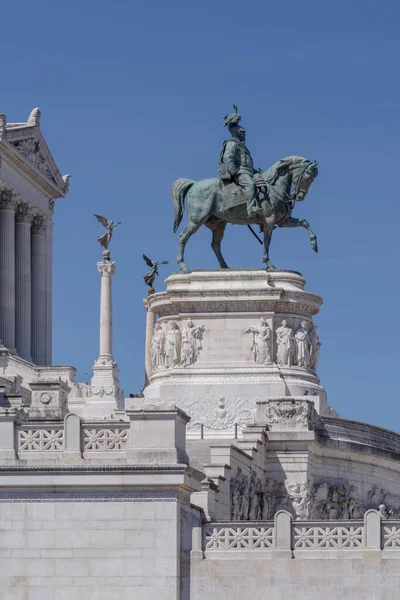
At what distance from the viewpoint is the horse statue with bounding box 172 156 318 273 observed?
262 ft

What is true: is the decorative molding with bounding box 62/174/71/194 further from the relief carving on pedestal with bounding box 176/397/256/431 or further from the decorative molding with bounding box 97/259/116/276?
the relief carving on pedestal with bounding box 176/397/256/431

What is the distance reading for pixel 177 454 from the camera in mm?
49781

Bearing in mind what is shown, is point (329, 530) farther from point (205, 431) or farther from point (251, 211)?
point (251, 211)

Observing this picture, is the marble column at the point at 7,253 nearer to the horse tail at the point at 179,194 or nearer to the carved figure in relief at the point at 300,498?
the horse tail at the point at 179,194

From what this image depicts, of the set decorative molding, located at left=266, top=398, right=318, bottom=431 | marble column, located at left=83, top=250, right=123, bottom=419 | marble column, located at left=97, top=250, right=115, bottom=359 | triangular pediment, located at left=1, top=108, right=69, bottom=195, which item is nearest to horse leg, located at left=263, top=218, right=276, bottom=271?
decorative molding, located at left=266, top=398, right=318, bottom=431

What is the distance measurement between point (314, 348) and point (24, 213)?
5116 cm

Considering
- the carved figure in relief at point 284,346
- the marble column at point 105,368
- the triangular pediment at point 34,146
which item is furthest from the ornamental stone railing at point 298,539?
the triangular pediment at point 34,146

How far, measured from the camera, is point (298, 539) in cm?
4994

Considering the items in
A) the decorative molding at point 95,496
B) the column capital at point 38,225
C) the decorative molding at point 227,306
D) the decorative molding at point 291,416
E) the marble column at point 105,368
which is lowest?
the decorative molding at point 95,496

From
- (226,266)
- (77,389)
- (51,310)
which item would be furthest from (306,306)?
(51,310)

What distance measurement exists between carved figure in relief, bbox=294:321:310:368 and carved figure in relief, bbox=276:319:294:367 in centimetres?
30

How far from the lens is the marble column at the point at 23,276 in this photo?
412ft

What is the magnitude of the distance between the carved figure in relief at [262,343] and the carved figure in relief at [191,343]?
5.47 feet

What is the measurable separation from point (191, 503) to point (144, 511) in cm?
264
